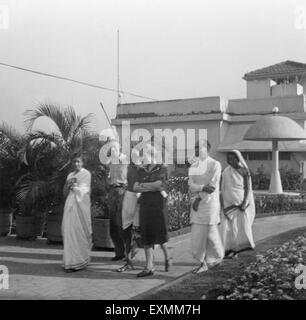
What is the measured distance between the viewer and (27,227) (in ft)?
32.5

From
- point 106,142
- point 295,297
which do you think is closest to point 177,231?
point 106,142

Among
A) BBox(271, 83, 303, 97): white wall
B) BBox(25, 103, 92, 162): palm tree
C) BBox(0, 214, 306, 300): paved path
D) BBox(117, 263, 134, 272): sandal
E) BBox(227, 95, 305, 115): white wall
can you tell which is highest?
BBox(271, 83, 303, 97): white wall

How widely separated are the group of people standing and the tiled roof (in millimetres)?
26001

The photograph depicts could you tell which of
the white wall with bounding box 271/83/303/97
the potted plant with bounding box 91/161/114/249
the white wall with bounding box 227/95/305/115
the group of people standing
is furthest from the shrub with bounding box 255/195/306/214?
the white wall with bounding box 271/83/303/97

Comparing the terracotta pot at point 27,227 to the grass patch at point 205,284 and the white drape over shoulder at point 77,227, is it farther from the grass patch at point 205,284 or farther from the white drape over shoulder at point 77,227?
the grass patch at point 205,284

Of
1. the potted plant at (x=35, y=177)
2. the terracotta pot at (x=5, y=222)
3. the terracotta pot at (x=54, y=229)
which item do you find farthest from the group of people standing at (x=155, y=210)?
the terracotta pot at (x=5, y=222)

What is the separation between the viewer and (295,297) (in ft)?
16.9

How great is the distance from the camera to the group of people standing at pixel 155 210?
6902mm

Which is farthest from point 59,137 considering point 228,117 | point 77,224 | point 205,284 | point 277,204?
point 228,117

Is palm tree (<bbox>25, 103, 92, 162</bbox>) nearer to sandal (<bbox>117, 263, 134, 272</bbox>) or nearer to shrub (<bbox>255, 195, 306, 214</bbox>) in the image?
sandal (<bbox>117, 263, 134, 272</bbox>)

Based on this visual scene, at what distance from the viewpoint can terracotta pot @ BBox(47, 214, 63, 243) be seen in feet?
30.6
